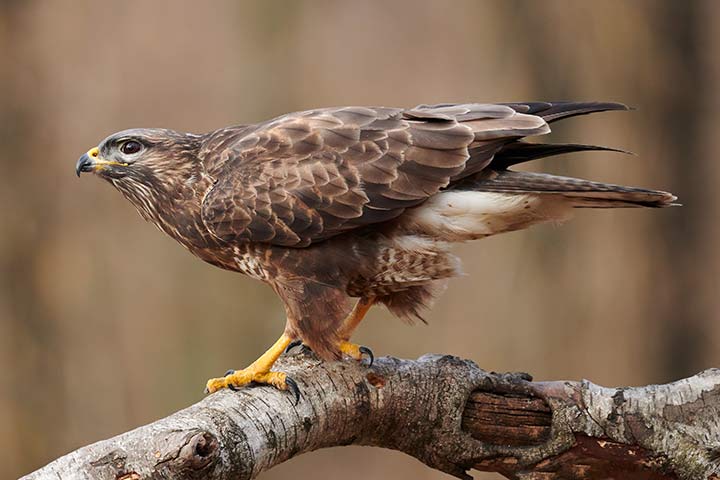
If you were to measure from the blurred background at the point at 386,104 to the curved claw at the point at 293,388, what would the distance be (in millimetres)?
4002

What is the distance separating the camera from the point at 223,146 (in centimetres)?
405

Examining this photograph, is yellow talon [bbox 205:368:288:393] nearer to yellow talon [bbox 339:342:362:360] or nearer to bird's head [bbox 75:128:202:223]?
yellow talon [bbox 339:342:362:360]

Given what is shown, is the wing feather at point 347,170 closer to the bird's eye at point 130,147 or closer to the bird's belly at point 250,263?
the bird's belly at point 250,263

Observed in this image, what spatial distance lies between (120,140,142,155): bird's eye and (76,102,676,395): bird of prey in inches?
16.8

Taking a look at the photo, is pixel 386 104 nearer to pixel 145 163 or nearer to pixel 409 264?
pixel 145 163

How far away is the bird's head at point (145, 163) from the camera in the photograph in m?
4.08

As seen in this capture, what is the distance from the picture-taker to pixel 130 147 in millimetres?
4211

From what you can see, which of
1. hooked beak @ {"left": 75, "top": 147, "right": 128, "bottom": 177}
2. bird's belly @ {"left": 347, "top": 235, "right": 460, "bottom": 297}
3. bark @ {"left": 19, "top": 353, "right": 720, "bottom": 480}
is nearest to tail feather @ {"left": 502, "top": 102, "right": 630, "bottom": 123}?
bird's belly @ {"left": 347, "top": 235, "right": 460, "bottom": 297}

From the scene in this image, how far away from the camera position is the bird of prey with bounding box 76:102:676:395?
147 inches

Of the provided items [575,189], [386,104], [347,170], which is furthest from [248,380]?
[386,104]

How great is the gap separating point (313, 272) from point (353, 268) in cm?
15

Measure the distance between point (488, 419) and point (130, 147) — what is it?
→ 1.82m

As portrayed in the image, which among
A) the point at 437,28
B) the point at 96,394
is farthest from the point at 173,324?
the point at 437,28

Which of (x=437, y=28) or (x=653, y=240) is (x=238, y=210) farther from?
A: (x=653, y=240)
